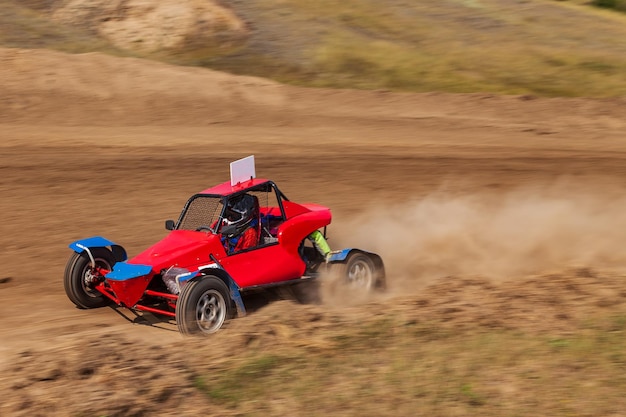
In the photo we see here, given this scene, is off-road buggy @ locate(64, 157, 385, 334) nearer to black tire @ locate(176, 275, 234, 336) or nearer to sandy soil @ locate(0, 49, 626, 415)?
black tire @ locate(176, 275, 234, 336)

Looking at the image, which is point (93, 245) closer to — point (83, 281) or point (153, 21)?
point (83, 281)

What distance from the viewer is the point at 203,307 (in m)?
9.03

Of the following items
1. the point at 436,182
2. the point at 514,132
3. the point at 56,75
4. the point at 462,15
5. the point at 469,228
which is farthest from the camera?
the point at 462,15

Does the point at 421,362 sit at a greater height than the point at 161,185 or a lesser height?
lesser

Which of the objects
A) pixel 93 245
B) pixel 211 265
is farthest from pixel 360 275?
pixel 93 245

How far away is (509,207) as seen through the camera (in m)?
16.1

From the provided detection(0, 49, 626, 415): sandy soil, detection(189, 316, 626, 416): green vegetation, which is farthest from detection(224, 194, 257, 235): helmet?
detection(189, 316, 626, 416): green vegetation

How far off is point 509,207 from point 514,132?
765 centimetres

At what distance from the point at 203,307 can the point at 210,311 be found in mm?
141

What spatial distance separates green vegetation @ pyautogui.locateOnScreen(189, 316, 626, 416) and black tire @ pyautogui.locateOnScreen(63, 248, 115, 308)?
342 centimetres

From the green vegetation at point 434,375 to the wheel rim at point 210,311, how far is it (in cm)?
138

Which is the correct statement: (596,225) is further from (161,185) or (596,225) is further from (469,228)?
(161,185)

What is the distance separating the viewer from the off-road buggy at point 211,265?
9.19 meters

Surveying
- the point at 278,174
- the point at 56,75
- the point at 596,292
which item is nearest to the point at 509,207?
the point at 278,174
